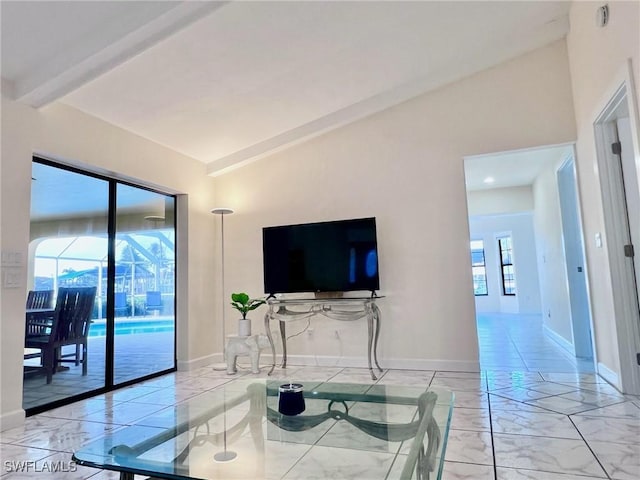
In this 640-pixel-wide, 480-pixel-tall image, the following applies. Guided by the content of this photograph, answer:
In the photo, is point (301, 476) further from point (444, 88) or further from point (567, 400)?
point (444, 88)

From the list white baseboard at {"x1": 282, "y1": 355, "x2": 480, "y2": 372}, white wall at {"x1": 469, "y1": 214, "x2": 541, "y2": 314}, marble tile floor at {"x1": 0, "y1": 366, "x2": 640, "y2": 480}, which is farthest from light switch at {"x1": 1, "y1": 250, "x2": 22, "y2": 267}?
white wall at {"x1": 469, "y1": 214, "x2": 541, "y2": 314}

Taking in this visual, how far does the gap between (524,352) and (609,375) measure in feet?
5.06

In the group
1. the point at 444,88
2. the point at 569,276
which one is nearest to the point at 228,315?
the point at 444,88

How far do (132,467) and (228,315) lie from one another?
345 centimetres

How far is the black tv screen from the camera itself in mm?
3955

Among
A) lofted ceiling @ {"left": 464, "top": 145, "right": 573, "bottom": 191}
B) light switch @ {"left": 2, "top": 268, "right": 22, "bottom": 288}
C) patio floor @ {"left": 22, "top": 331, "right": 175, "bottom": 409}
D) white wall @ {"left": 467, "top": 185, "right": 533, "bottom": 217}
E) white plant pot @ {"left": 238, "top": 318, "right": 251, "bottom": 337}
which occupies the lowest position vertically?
patio floor @ {"left": 22, "top": 331, "right": 175, "bottom": 409}

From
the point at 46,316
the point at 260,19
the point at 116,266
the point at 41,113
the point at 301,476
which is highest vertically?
the point at 260,19

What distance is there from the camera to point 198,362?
4.45m

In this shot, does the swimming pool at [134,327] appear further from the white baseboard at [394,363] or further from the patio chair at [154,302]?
the white baseboard at [394,363]

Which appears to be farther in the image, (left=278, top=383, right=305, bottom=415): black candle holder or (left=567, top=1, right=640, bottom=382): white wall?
(left=567, top=1, right=640, bottom=382): white wall

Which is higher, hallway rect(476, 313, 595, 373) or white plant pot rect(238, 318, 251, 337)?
white plant pot rect(238, 318, 251, 337)

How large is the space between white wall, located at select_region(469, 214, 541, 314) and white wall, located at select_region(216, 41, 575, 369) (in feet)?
17.9

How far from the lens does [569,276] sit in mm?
4527

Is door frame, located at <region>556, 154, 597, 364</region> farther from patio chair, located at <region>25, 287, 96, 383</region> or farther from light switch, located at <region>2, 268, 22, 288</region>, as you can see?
light switch, located at <region>2, 268, 22, 288</region>
